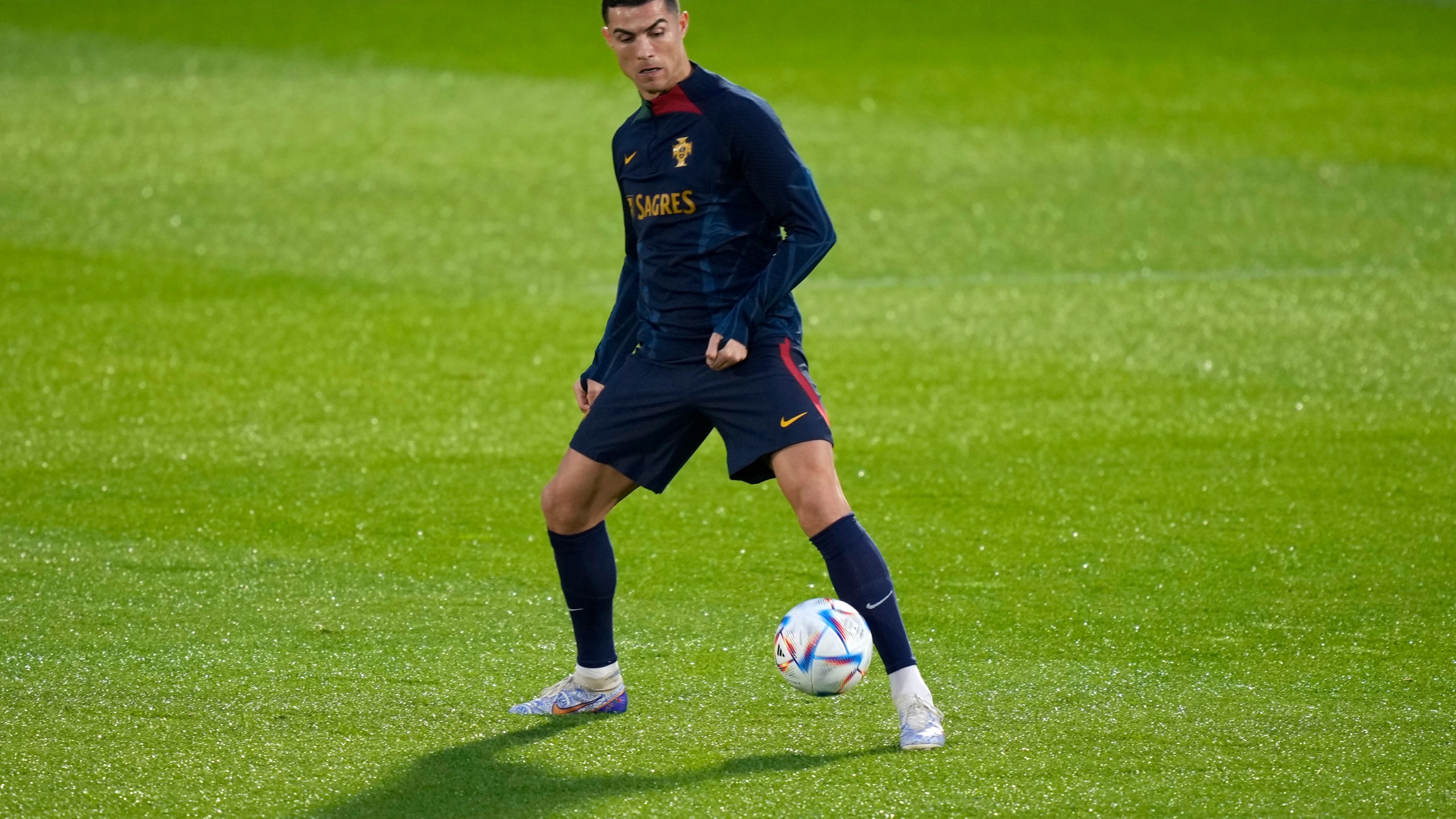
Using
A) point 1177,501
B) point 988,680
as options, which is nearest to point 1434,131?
point 1177,501

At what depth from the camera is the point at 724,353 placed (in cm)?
435

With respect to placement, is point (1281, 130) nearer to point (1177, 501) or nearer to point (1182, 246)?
point (1182, 246)

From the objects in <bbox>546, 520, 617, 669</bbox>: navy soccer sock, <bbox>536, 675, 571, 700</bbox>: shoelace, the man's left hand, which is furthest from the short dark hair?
<bbox>536, 675, 571, 700</bbox>: shoelace

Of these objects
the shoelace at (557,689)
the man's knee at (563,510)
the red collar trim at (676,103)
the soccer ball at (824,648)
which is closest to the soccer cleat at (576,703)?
the shoelace at (557,689)

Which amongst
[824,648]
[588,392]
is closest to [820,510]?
[824,648]

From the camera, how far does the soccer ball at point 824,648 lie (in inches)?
170

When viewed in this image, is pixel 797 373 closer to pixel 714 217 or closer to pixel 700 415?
pixel 700 415

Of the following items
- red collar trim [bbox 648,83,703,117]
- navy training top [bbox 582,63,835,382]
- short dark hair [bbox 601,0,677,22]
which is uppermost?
short dark hair [bbox 601,0,677,22]

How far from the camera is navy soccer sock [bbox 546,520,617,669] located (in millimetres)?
4758

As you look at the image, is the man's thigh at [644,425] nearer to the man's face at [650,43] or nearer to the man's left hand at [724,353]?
the man's left hand at [724,353]

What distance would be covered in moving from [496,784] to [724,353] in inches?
51.8

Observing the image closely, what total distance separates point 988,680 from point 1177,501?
230cm

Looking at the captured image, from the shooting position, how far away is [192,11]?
66.2 ft

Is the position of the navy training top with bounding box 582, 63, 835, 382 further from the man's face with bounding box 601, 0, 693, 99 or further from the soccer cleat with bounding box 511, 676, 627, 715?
the soccer cleat with bounding box 511, 676, 627, 715
